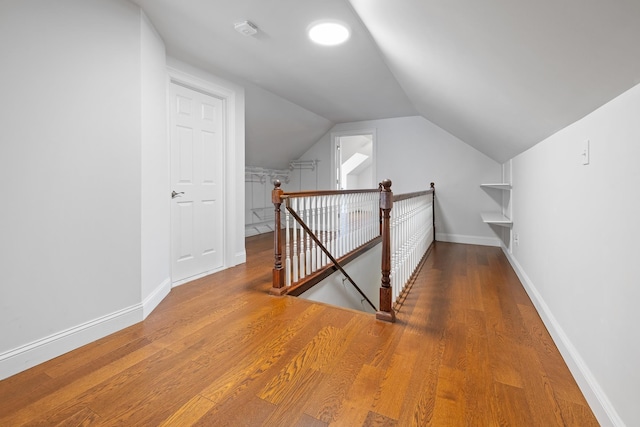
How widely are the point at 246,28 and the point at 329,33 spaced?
2.13 ft

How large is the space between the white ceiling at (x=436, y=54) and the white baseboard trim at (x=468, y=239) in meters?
2.10

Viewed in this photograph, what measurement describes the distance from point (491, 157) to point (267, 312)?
166 inches

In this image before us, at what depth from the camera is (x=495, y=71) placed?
1.57 meters

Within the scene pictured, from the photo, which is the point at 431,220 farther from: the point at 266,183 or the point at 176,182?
the point at 176,182

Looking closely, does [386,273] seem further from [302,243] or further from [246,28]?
[246,28]

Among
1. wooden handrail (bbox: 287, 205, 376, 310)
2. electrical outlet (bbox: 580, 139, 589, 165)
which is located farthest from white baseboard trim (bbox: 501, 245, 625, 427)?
wooden handrail (bbox: 287, 205, 376, 310)

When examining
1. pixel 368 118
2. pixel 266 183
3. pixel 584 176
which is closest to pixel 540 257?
pixel 584 176

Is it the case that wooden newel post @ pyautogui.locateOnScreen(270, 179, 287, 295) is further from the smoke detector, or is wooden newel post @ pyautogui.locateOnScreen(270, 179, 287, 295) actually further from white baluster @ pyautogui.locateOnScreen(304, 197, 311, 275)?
the smoke detector

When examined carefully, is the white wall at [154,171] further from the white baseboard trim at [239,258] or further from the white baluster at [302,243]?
the white baluster at [302,243]

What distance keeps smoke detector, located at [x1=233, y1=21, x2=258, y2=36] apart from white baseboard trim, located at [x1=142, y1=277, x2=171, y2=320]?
84.5 inches

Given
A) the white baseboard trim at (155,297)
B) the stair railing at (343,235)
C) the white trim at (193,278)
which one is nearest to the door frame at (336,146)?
the stair railing at (343,235)

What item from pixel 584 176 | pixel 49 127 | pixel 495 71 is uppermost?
pixel 495 71

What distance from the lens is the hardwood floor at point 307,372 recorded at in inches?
49.1

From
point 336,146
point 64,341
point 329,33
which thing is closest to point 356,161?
point 336,146
